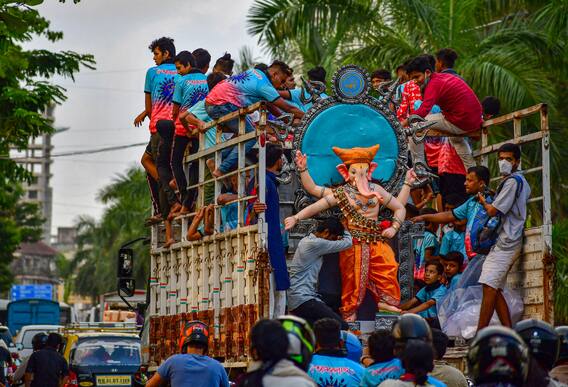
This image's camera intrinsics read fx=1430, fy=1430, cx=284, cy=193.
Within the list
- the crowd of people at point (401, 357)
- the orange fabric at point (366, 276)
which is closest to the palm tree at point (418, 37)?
the orange fabric at point (366, 276)

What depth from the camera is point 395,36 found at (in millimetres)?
22922

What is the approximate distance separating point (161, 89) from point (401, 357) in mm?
8694

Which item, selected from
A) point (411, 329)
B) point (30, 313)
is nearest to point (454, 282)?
point (411, 329)

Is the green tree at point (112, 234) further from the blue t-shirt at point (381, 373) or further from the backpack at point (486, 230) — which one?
the blue t-shirt at point (381, 373)

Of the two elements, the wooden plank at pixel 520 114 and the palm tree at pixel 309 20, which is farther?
the palm tree at pixel 309 20

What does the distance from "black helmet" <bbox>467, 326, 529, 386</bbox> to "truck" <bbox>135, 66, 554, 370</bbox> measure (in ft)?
17.8

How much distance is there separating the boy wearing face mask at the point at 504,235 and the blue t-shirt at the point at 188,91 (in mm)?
3663

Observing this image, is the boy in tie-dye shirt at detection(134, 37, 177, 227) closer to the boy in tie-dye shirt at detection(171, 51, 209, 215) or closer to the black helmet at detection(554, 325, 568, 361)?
the boy in tie-dye shirt at detection(171, 51, 209, 215)

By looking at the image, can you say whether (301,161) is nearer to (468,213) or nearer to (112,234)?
(468,213)

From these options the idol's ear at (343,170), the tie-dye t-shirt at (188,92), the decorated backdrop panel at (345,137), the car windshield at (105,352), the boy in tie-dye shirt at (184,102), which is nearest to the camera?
the idol's ear at (343,170)

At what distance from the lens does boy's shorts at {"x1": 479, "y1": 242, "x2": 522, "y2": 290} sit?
475 inches

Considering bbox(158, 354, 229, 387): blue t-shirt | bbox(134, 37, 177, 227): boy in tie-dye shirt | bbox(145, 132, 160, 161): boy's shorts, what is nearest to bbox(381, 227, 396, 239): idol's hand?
bbox(134, 37, 177, 227): boy in tie-dye shirt

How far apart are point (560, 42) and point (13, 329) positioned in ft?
84.4

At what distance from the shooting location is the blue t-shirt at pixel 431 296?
1295 centimetres
